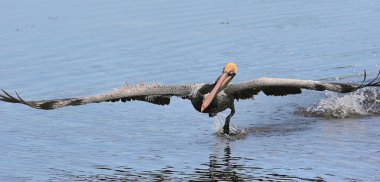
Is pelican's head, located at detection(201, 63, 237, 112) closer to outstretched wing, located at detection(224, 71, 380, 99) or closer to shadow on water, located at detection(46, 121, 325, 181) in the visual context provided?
outstretched wing, located at detection(224, 71, 380, 99)

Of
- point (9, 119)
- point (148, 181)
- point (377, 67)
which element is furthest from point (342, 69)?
point (148, 181)

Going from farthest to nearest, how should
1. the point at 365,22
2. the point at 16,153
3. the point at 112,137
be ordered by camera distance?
the point at 365,22 < the point at 112,137 < the point at 16,153

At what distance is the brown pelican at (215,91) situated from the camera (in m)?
14.3

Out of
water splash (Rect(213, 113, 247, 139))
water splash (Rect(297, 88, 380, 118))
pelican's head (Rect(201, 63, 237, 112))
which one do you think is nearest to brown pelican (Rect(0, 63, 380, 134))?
pelican's head (Rect(201, 63, 237, 112))

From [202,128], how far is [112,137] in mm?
1568

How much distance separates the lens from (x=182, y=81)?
2064 cm

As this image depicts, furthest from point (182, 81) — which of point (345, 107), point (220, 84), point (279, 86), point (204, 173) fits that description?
point (204, 173)

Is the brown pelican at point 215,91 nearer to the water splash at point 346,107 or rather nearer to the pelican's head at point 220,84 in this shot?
the pelican's head at point 220,84

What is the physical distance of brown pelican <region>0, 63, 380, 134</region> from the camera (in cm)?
1434

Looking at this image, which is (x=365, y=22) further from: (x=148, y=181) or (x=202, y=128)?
(x=148, y=181)

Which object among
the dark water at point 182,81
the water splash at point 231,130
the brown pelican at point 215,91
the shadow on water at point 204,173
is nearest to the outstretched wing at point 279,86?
the brown pelican at point 215,91

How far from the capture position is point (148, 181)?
13.3 m

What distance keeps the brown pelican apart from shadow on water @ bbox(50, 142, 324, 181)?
3.07ft

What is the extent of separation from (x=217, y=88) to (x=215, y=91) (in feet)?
0.29
